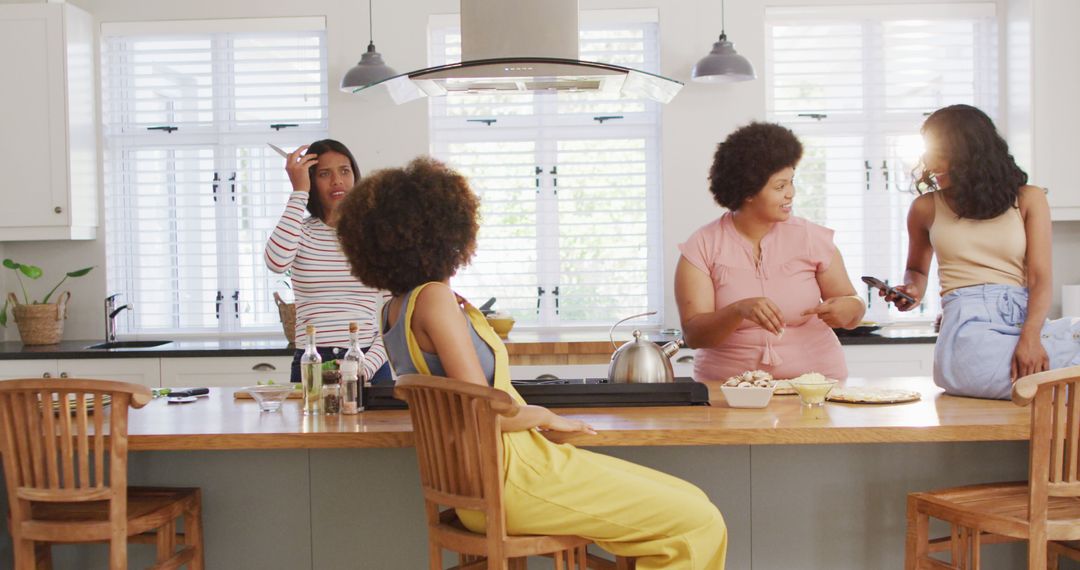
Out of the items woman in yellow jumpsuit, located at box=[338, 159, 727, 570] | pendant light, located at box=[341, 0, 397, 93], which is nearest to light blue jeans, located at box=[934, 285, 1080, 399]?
woman in yellow jumpsuit, located at box=[338, 159, 727, 570]

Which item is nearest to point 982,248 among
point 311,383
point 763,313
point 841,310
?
point 841,310

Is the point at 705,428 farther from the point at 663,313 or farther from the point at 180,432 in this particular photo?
the point at 663,313

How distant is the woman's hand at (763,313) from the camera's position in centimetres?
270

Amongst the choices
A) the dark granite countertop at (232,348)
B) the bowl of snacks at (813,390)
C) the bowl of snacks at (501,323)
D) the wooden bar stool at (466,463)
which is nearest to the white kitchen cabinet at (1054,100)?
the dark granite countertop at (232,348)

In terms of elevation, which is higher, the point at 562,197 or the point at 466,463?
the point at 562,197

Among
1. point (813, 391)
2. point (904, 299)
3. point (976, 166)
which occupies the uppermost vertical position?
point (976, 166)

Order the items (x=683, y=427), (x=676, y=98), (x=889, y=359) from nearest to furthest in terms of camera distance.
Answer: (x=683, y=427) → (x=889, y=359) → (x=676, y=98)

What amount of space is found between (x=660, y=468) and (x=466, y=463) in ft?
2.40

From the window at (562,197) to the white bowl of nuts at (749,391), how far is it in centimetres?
241

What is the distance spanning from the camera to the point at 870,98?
16.5ft

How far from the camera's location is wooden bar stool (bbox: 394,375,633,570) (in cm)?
200

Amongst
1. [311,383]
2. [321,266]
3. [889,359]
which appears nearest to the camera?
[311,383]

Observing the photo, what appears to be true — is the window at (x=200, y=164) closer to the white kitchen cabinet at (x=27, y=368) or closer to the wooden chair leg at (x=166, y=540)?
the white kitchen cabinet at (x=27, y=368)

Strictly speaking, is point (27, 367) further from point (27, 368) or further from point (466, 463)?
point (466, 463)
